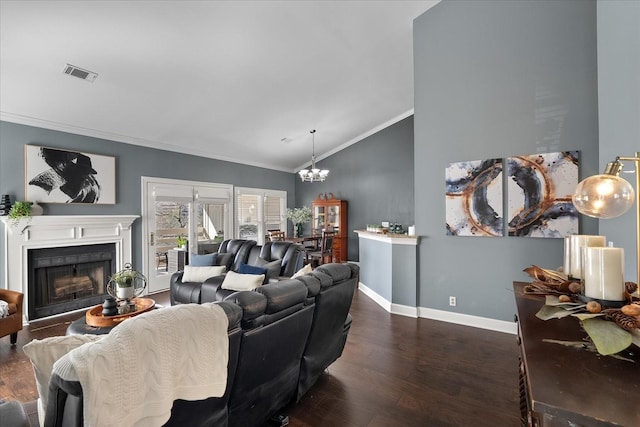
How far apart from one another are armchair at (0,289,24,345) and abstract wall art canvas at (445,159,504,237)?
480 cm

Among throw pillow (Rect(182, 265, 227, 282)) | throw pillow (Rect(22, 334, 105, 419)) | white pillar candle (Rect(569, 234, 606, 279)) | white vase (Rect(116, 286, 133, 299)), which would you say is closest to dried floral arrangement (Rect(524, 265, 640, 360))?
white pillar candle (Rect(569, 234, 606, 279))

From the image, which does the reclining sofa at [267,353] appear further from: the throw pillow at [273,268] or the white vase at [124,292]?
the white vase at [124,292]

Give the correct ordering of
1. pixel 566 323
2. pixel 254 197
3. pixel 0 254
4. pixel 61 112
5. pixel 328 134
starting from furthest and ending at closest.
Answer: pixel 254 197 → pixel 328 134 → pixel 61 112 → pixel 0 254 → pixel 566 323

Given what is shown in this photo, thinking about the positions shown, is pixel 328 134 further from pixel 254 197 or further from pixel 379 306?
pixel 379 306

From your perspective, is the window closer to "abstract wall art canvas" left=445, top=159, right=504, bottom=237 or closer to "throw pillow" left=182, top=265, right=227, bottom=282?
"throw pillow" left=182, top=265, right=227, bottom=282

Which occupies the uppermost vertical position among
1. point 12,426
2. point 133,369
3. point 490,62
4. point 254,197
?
point 490,62

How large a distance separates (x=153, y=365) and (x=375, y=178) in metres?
6.87

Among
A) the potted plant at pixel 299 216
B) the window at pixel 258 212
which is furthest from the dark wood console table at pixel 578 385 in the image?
the potted plant at pixel 299 216

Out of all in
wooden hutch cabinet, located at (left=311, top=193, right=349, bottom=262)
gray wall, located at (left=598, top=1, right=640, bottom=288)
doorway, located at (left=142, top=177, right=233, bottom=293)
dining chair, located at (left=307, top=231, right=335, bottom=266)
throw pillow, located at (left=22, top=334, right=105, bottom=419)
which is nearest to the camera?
throw pillow, located at (left=22, top=334, right=105, bottom=419)

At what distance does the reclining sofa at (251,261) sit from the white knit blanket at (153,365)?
250 cm

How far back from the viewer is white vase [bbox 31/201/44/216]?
12.5 feet

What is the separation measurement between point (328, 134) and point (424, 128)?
340 cm

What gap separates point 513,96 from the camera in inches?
134

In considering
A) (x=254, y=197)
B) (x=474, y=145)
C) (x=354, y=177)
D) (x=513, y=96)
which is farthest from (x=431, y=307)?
(x=254, y=197)
